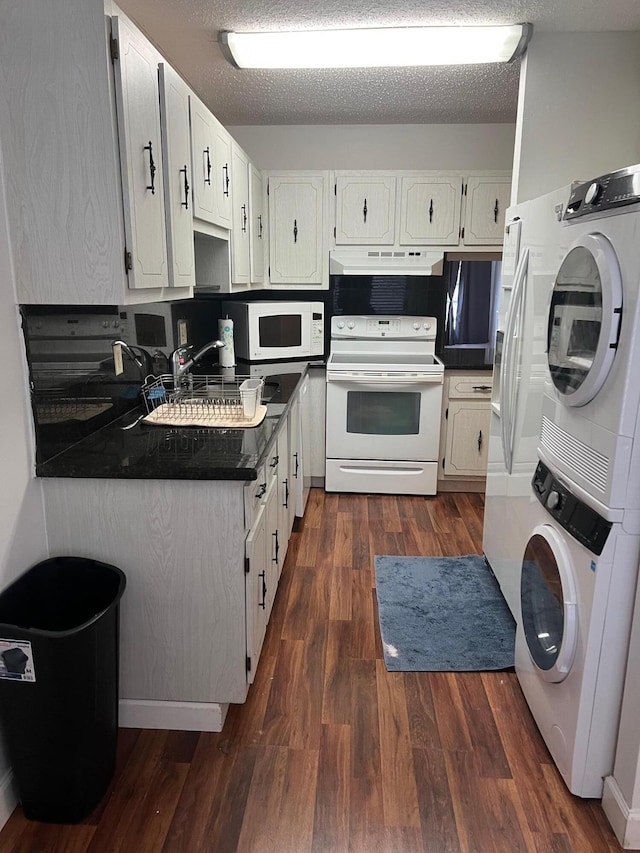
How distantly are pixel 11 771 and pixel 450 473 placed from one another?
3060 mm

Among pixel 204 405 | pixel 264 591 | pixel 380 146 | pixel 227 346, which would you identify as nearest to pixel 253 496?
pixel 264 591

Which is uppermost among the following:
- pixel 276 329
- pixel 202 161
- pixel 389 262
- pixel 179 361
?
pixel 202 161

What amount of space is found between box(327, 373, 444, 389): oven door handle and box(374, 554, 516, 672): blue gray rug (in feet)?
3.78

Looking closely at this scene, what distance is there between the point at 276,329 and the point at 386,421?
92cm

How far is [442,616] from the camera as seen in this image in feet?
8.68

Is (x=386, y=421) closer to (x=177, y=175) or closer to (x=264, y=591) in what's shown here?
(x=264, y=591)

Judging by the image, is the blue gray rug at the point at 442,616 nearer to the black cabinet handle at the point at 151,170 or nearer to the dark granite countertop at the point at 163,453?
the dark granite countertop at the point at 163,453

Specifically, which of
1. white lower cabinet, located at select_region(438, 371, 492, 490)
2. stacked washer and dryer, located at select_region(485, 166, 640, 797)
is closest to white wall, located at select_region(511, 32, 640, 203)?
stacked washer and dryer, located at select_region(485, 166, 640, 797)

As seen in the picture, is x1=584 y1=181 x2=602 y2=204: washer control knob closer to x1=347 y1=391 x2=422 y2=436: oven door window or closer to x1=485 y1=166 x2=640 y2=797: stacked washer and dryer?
x1=485 y1=166 x2=640 y2=797: stacked washer and dryer

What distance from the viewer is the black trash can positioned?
1487 millimetres

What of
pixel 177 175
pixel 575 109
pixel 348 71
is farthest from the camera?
pixel 348 71

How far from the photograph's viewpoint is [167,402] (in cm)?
256

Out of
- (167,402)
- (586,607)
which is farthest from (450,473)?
(586,607)

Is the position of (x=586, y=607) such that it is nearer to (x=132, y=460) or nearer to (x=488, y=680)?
(x=488, y=680)
